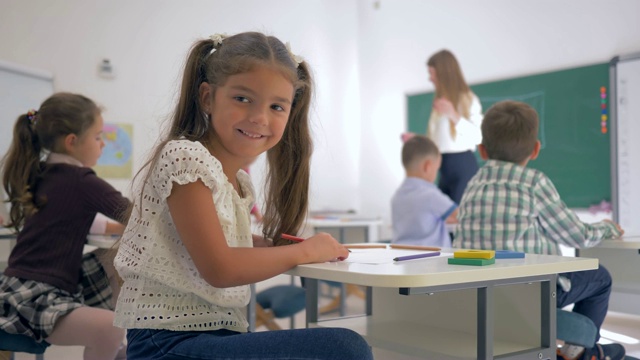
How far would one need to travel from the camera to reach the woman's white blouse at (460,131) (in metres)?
4.92

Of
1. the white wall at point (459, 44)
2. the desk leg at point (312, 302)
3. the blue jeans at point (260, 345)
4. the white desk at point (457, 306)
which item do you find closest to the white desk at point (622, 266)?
the white desk at point (457, 306)

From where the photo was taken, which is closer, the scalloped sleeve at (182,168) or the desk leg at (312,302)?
the scalloped sleeve at (182,168)

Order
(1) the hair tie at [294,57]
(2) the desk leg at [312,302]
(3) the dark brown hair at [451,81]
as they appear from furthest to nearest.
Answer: (3) the dark brown hair at [451,81] → (2) the desk leg at [312,302] → (1) the hair tie at [294,57]

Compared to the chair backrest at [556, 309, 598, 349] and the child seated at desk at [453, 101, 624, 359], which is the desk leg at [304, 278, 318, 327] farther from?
the chair backrest at [556, 309, 598, 349]

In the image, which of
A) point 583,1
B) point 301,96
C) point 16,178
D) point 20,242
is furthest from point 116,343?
point 583,1

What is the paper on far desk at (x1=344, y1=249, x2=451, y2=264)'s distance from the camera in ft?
4.91

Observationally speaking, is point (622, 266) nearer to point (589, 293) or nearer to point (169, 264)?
point (589, 293)

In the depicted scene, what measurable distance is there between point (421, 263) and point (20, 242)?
1.56 m

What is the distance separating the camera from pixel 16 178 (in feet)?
8.11

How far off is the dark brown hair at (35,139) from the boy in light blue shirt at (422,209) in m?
1.90

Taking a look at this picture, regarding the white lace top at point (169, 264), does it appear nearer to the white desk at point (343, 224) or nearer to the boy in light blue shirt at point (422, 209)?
the boy in light blue shirt at point (422, 209)

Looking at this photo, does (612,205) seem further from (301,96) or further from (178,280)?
(178,280)

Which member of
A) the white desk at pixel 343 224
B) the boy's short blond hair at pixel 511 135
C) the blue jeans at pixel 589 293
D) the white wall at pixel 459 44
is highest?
the white wall at pixel 459 44

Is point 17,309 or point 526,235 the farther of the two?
point 526,235
